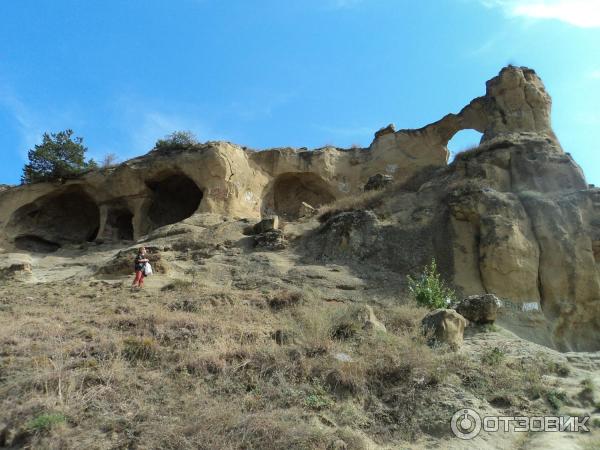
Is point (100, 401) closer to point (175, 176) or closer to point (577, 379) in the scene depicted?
point (577, 379)

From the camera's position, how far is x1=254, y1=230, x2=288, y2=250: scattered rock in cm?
1686

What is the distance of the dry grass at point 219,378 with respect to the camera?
6.87m

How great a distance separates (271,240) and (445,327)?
778 cm

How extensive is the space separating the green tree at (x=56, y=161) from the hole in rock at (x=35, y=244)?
232 centimetres

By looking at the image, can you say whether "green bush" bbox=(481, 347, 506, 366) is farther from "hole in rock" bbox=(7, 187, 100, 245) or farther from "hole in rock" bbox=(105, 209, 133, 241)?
"hole in rock" bbox=(7, 187, 100, 245)

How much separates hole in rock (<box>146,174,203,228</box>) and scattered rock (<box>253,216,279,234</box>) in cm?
670

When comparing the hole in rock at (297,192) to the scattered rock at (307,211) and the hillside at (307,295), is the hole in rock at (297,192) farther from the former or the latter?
the scattered rock at (307,211)

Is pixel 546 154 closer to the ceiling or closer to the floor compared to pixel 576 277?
closer to the ceiling

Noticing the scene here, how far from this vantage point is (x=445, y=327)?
10094 mm

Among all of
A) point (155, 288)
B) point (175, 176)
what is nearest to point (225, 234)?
point (155, 288)

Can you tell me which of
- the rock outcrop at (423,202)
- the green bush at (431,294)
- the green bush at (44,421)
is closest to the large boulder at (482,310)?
the green bush at (431,294)

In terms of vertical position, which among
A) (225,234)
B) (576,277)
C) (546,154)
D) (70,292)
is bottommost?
(70,292)

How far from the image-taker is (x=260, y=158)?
24500mm

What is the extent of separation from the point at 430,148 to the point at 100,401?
1898 cm
